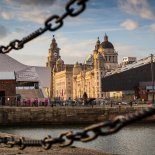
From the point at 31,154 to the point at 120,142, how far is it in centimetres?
912

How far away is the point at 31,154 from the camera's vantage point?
11750mm

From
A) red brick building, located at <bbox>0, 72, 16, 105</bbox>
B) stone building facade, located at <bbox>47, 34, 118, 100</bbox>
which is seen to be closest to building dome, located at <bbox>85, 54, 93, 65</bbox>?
stone building facade, located at <bbox>47, 34, 118, 100</bbox>

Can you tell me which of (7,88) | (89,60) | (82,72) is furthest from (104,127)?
(89,60)

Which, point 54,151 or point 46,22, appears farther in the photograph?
point 54,151

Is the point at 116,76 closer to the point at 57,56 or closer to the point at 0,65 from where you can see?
the point at 0,65

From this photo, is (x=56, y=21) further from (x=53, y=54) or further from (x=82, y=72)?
(x=53, y=54)

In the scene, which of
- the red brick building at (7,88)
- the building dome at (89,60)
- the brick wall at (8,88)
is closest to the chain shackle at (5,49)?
the red brick building at (7,88)

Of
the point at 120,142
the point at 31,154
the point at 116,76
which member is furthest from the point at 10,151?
the point at 116,76

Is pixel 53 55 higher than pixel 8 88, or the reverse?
pixel 53 55

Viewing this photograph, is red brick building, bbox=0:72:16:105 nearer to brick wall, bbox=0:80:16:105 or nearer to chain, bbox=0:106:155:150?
brick wall, bbox=0:80:16:105

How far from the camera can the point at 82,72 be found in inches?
4786

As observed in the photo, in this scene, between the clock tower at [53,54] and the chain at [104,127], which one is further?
the clock tower at [53,54]

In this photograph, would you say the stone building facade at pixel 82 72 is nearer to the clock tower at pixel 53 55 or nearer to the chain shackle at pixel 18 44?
the clock tower at pixel 53 55

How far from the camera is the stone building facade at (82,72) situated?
349 ft
